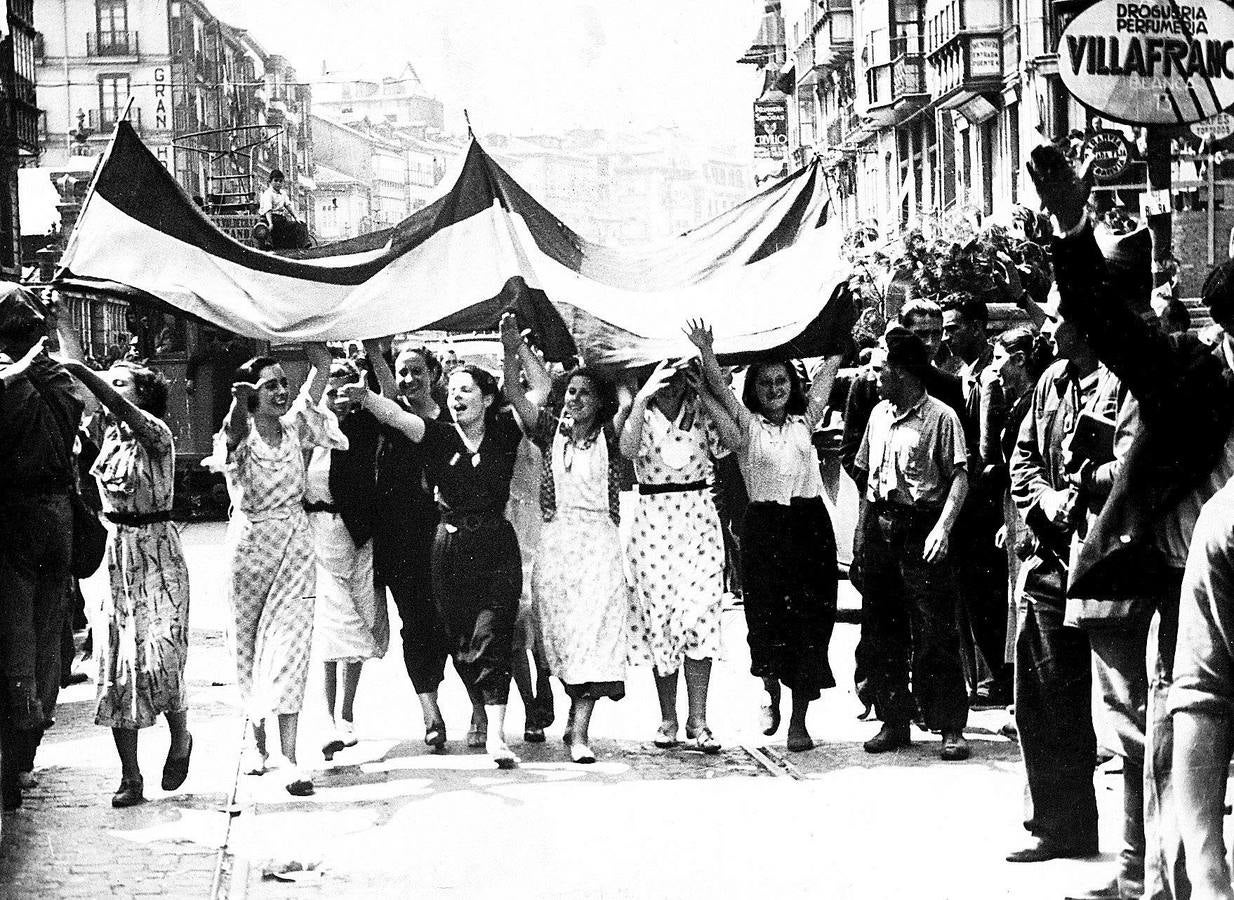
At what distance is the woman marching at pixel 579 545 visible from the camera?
915cm

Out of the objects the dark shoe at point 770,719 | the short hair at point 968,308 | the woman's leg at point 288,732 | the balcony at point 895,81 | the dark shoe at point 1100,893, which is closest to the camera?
the dark shoe at point 1100,893

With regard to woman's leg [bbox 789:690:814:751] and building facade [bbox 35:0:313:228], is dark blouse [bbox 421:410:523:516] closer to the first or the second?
woman's leg [bbox 789:690:814:751]

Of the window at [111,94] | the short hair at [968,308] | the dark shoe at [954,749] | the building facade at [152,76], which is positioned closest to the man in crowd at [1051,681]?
the dark shoe at [954,749]

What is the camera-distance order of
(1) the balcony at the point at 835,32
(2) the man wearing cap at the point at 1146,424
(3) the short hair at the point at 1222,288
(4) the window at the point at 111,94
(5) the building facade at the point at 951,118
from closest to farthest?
(3) the short hair at the point at 1222,288 → (2) the man wearing cap at the point at 1146,424 → (5) the building facade at the point at 951,118 → (1) the balcony at the point at 835,32 → (4) the window at the point at 111,94

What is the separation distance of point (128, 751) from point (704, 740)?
2.74m

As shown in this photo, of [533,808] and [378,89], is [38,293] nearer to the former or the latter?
[533,808]

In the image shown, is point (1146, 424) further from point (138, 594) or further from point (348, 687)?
point (348, 687)

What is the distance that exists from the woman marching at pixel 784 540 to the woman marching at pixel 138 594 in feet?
8.92

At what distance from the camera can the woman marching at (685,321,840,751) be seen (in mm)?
9266

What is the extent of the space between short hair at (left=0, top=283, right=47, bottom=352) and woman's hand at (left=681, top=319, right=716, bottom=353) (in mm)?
3110

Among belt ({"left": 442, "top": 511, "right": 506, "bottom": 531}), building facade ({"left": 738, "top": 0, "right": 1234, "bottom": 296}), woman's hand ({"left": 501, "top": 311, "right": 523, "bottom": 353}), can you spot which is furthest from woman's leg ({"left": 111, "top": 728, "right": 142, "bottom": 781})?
building facade ({"left": 738, "top": 0, "right": 1234, "bottom": 296})

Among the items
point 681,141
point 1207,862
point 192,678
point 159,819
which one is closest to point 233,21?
point 681,141

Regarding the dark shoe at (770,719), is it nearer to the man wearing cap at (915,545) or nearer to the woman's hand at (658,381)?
the man wearing cap at (915,545)

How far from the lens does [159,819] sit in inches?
306
